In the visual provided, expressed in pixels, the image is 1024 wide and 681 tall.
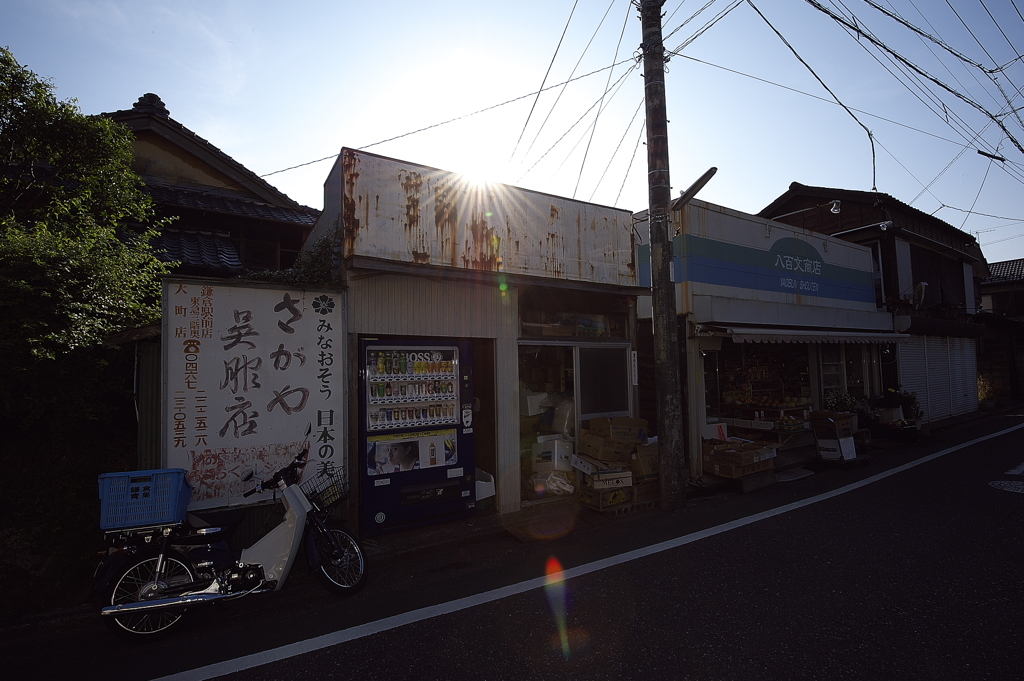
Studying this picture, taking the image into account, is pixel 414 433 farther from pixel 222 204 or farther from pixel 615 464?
pixel 222 204

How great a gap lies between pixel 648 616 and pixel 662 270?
4.86 m

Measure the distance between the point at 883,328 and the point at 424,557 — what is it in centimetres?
1646

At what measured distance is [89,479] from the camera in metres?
5.50

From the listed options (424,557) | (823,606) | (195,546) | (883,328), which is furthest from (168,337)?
(883,328)

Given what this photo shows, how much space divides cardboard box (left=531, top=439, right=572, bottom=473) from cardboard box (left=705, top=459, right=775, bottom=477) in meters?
2.69

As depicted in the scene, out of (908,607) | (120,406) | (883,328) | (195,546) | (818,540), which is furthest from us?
(883,328)

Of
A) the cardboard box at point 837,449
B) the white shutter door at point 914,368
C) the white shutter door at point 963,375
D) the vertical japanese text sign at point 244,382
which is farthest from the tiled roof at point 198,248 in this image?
the white shutter door at point 963,375

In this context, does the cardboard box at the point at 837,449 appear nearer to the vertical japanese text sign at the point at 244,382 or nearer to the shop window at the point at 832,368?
the shop window at the point at 832,368

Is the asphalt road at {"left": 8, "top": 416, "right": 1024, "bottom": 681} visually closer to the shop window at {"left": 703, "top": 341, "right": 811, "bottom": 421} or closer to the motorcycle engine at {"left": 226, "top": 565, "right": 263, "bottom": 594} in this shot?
the motorcycle engine at {"left": 226, "top": 565, "right": 263, "bottom": 594}

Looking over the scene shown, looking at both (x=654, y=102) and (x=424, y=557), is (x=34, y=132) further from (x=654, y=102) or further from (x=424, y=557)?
(x=654, y=102)

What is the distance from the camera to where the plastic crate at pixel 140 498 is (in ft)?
13.3

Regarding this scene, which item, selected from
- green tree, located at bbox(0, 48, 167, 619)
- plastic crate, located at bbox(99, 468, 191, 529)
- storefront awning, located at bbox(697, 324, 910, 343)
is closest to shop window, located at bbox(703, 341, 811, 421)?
storefront awning, located at bbox(697, 324, 910, 343)

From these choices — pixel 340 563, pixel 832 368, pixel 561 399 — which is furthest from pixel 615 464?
pixel 832 368

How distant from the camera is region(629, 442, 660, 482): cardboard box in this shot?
25.1ft
